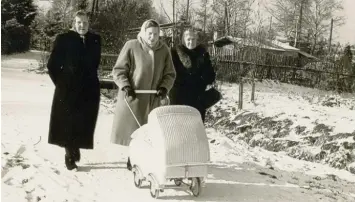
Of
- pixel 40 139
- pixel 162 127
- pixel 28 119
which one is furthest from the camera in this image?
pixel 28 119

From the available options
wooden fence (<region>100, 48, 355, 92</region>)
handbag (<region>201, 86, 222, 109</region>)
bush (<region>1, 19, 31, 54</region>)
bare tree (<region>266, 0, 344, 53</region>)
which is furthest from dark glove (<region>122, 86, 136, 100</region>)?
bare tree (<region>266, 0, 344, 53</region>)

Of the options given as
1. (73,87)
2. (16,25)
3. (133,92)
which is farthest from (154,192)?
(16,25)

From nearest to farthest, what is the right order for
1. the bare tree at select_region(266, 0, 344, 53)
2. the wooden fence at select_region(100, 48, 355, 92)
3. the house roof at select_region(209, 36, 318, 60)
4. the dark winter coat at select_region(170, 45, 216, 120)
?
the dark winter coat at select_region(170, 45, 216, 120)
the wooden fence at select_region(100, 48, 355, 92)
the house roof at select_region(209, 36, 318, 60)
the bare tree at select_region(266, 0, 344, 53)

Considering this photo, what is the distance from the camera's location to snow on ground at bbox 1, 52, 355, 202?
437 centimetres

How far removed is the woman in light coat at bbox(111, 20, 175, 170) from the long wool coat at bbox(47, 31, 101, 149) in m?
0.34

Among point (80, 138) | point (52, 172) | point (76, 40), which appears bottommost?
point (52, 172)

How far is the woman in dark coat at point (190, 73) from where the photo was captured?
538 centimetres

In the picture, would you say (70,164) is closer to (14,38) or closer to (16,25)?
(16,25)

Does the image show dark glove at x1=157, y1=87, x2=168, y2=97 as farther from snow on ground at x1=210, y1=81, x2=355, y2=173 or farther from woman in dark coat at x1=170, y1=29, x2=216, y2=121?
snow on ground at x1=210, y1=81, x2=355, y2=173

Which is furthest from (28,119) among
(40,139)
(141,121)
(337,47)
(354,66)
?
(337,47)

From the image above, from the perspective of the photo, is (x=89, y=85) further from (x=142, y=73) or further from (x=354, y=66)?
(x=354, y=66)

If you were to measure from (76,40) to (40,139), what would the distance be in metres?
1.96

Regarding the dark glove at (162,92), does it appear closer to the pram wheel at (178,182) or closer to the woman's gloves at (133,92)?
the woman's gloves at (133,92)

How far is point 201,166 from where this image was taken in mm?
4152
